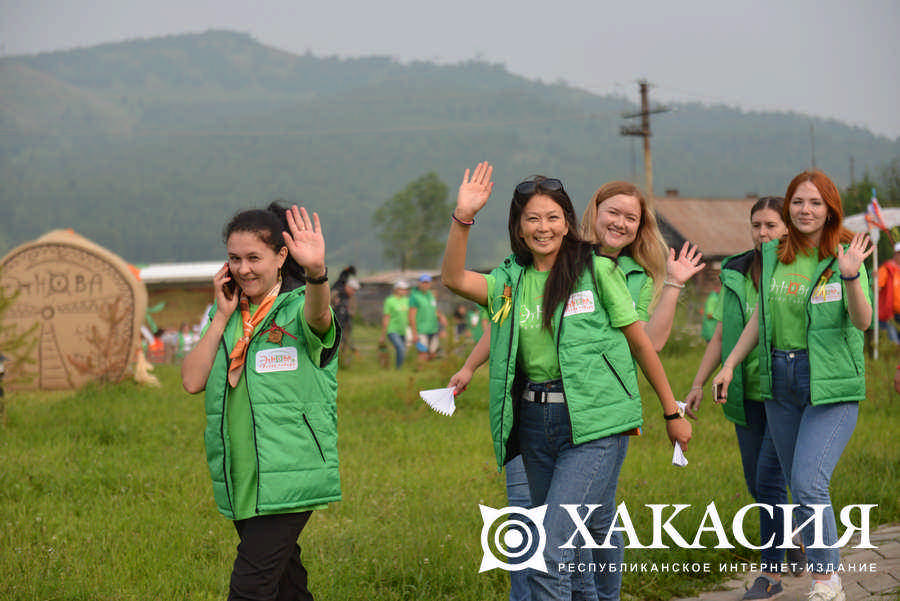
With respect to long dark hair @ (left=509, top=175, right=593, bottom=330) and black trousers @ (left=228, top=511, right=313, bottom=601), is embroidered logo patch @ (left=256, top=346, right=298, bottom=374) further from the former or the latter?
long dark hair @ (left=509, top=175, right=593, bottom=330)

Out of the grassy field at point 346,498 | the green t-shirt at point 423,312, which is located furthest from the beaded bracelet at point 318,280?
the green t-shirt at point 423,312

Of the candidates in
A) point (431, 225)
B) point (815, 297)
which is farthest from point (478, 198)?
point (431, 225)

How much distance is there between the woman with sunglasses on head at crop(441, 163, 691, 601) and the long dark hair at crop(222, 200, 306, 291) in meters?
0.69

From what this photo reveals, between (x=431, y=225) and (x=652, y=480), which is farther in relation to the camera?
(x=431, y=225)

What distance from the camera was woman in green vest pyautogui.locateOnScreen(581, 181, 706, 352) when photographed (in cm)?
455

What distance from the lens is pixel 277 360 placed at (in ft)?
12.1

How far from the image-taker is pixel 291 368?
3.69 m

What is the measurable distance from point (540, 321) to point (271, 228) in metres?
1.17

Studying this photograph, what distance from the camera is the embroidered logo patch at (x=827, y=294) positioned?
4.57 meters

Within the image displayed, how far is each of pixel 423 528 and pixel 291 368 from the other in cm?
258

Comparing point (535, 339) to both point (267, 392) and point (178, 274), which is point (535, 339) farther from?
point (178, 274)

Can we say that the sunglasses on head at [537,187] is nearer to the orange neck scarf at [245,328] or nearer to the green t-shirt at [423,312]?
the orange neck scarf at [245,328]

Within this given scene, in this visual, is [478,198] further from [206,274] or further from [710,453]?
[206,274]

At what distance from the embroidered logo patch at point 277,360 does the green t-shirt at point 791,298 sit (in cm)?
258
